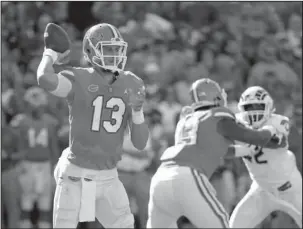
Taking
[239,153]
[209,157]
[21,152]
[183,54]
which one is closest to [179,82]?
[183,54]

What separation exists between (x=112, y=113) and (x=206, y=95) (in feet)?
3.51

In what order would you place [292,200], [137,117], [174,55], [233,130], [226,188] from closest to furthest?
[137,117] → [233,130] → [292,200] → [226,188] → [174,55]

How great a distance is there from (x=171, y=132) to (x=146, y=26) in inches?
82.3

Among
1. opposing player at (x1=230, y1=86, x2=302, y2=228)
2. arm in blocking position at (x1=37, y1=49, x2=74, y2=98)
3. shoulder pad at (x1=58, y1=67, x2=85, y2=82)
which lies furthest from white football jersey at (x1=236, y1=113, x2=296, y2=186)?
arm in blocking position at (x1=37, y1=49, x2=74, y2=98)

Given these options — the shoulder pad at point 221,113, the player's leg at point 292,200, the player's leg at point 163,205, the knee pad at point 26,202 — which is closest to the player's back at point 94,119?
the player's leg at point 163,205

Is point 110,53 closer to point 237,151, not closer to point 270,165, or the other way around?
point 237,151

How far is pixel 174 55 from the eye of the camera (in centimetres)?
1115

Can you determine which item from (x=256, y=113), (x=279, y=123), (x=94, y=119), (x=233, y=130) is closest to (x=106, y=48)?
(x=94, y=119)

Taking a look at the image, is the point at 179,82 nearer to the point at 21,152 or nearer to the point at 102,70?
the point at 21,152

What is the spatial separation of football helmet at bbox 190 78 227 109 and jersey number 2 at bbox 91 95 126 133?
940 mm

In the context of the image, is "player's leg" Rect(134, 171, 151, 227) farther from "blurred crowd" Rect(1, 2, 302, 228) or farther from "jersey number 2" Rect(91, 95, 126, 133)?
"jersey number 2" Rect(91, 95, 126, 133)

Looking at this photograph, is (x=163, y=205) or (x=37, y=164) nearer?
(x=163, y=205)

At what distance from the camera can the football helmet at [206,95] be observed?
259 inches

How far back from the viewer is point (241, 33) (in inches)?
472
